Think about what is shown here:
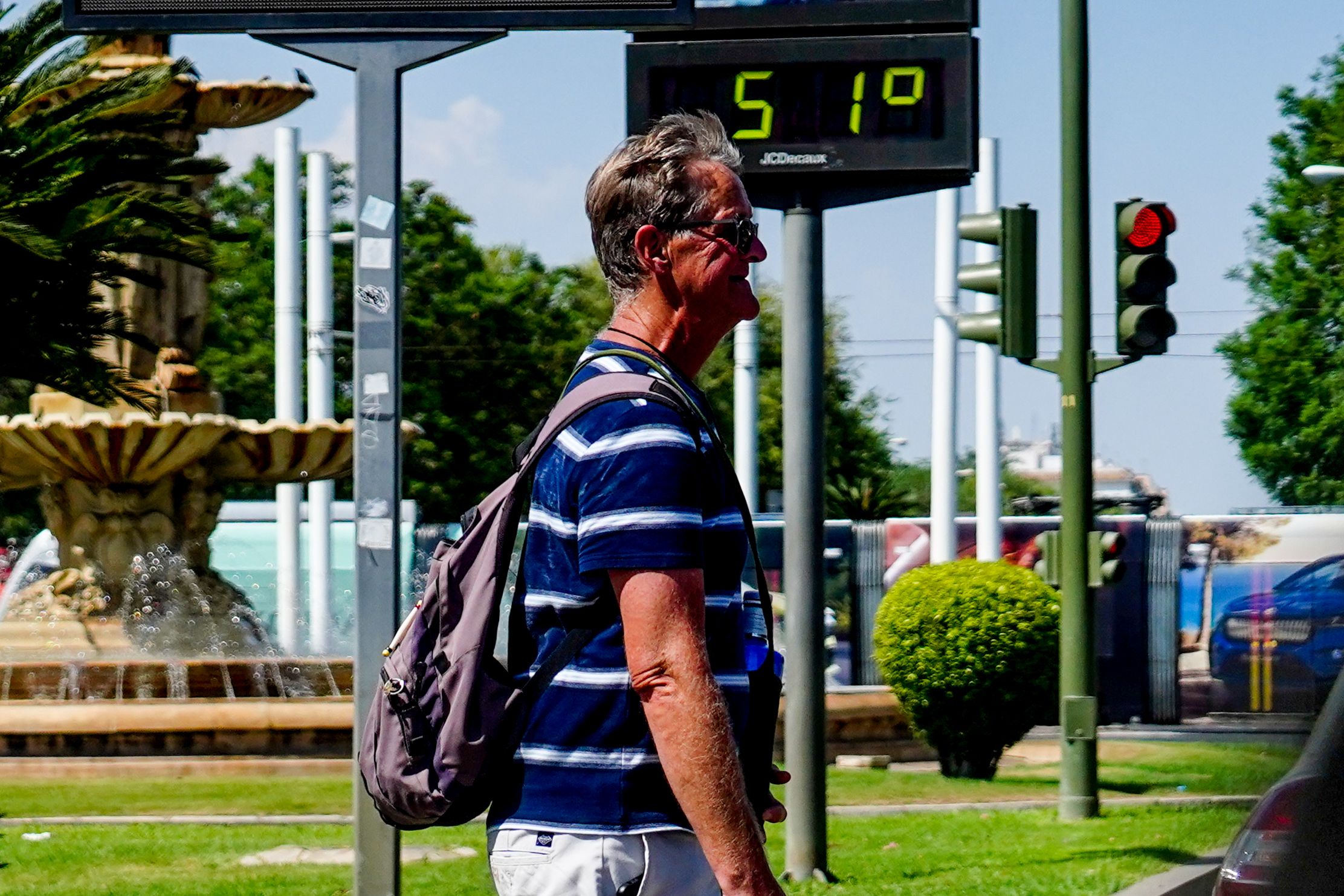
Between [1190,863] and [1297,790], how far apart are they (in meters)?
2.33

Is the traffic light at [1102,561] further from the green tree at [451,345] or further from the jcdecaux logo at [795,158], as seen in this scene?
the green tree at [451,345]

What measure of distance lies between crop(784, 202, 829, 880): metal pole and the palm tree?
Answer: 122 inches

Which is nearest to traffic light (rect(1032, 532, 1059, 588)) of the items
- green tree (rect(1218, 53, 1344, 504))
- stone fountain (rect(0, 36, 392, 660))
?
stone fountain (rect(0, 36, 392, 660))

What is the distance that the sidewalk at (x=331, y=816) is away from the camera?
10.5 metres

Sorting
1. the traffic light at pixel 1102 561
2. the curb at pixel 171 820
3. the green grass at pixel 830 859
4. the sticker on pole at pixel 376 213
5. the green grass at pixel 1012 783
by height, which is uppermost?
the sticker on pole at pixel 376 213

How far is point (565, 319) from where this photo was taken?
178ft

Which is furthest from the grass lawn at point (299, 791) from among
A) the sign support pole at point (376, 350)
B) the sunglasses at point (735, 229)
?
the sunglasses at point (735, 229)

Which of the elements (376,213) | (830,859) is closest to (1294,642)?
(376,213)

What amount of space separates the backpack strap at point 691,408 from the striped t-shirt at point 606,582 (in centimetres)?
3

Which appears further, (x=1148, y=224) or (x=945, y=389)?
(x=945, y=389)

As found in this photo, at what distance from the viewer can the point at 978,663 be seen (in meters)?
13.9

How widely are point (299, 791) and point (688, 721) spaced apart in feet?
32.4

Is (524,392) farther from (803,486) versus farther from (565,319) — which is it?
(803,486)

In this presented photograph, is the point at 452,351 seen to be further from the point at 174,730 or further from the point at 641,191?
the point at 641,191
